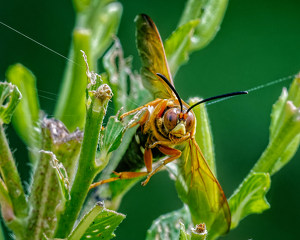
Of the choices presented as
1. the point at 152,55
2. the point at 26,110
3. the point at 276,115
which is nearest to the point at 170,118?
the point at 152,55

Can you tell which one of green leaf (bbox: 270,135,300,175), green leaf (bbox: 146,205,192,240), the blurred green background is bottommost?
the blurred green background

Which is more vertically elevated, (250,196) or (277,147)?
(277,147)

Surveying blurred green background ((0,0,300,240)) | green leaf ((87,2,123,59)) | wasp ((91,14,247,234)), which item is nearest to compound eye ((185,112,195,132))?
wasp ((91,14,247,234))

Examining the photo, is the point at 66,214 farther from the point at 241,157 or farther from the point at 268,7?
the point at 268,7

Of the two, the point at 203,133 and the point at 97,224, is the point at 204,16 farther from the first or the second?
the point at 97,224

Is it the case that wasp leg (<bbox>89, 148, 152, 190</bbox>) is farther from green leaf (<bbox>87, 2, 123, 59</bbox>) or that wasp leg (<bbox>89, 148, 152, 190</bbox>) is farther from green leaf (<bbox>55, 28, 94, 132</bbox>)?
green leaf (<bbox>87, 2, 123, 59</bbox>)

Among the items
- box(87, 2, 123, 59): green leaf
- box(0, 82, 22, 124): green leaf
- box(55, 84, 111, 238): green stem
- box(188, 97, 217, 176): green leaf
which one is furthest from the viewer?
box(87, 2, 123, 59): green leaf
